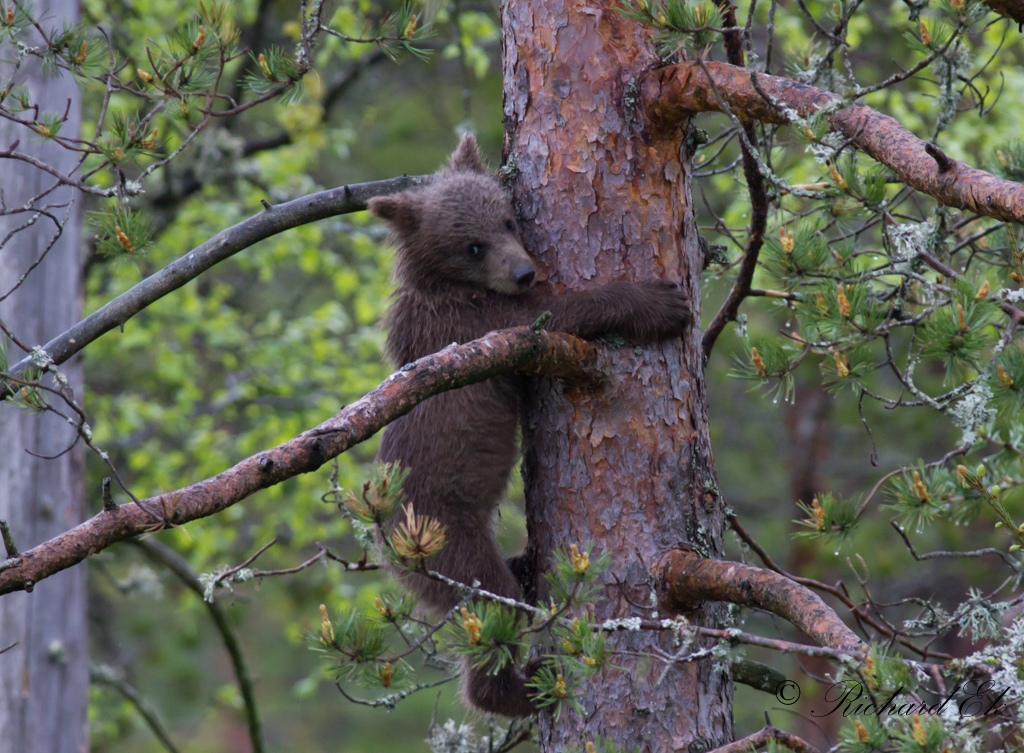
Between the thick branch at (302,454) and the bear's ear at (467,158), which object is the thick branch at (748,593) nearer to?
the thick branch at (302,454)

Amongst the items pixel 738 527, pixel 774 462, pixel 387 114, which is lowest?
pixel 738 527

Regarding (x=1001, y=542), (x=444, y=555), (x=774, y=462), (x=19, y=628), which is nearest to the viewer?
(x=444, y=555)

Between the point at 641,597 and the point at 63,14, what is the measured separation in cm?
472

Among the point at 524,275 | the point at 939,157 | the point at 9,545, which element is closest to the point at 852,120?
the point at 939,157

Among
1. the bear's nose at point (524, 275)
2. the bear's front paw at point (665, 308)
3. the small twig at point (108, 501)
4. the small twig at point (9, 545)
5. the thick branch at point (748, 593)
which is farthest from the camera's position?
the bear's nose at point (524, 275)

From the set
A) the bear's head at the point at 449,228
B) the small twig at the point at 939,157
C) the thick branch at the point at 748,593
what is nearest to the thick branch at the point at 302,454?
the thick branch at the point at 748,593

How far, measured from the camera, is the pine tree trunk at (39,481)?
5.06 m

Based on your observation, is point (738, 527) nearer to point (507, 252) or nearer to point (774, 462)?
point (507, 252)

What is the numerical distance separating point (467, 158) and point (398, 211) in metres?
0.57

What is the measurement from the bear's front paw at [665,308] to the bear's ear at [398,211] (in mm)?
1155

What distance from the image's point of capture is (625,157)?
9.88 feet

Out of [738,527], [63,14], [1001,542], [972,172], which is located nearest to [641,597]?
[738,527]

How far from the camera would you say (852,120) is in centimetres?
239

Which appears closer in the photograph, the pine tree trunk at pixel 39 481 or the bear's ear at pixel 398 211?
the bear's ear at pixel 398 211
